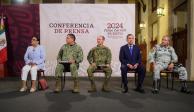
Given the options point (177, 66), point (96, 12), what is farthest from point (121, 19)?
point (177, 66)

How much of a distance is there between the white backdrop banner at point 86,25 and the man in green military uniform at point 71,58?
2.99 metres

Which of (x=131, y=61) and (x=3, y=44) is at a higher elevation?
(x=3, y=44)

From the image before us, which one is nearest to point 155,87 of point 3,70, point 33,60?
point 33,60

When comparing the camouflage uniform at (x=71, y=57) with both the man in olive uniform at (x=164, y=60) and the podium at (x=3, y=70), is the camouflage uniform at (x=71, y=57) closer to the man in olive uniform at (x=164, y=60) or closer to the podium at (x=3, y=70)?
the man in olive uniform at (x=164, y=60)

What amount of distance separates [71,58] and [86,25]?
327 cm

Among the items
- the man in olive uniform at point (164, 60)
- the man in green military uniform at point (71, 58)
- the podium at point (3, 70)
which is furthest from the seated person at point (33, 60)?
the podium at point (3, 70)

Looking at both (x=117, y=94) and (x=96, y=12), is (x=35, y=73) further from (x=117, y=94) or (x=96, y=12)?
(x=96, y=12)

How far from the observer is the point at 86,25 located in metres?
10.6

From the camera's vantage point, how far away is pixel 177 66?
7578mm

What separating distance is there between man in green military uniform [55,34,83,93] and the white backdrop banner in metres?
2.99

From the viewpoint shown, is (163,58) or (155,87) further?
(163,58)

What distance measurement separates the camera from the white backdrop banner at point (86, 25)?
10492 mm

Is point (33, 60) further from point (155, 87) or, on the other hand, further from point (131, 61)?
point (155, 87)

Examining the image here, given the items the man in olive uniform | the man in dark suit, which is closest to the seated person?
the man in dark suit
